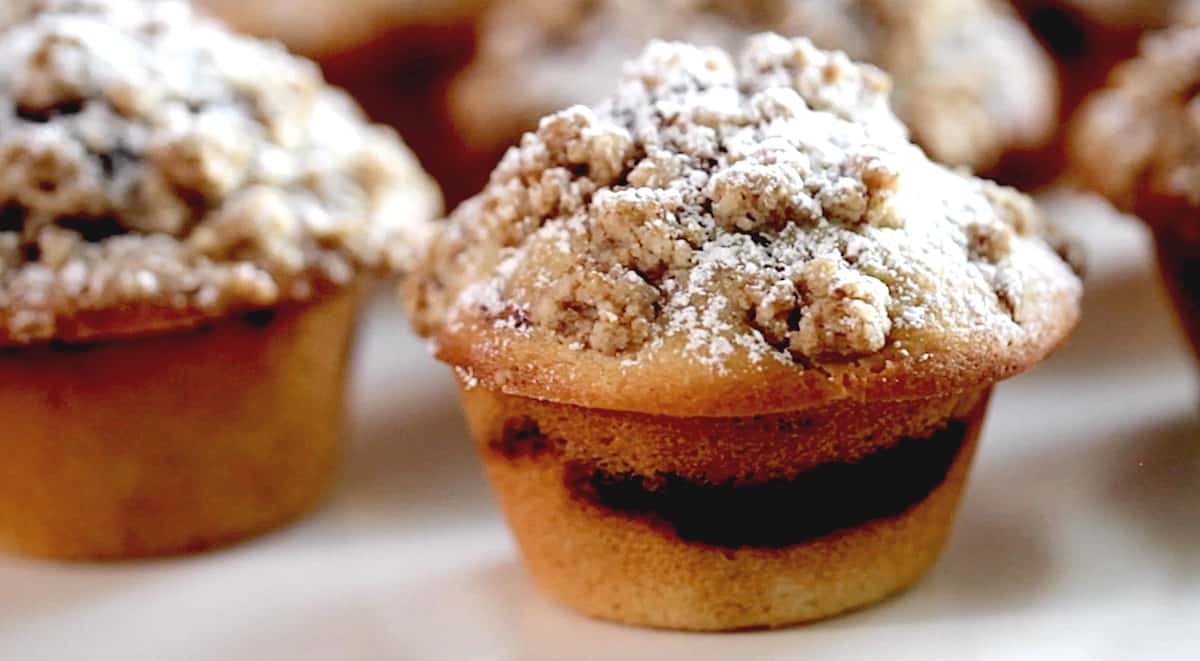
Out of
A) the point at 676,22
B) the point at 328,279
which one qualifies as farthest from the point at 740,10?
the point at 328,279

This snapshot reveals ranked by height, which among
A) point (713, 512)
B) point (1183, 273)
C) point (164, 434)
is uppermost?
point (1183, 273)

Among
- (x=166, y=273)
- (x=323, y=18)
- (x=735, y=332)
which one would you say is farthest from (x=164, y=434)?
(x=323, y=18)

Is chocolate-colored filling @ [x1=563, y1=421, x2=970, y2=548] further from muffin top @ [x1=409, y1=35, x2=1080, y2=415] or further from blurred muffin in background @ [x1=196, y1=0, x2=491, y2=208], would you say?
blurred muffin in background @ [x1=196, y1=0, x2=491, y2=208]

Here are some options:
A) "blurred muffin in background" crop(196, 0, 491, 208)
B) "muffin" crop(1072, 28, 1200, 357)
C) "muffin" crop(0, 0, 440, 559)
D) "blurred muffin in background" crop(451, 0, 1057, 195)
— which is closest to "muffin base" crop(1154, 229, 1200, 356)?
"muffin" crop(1072, 28, 1200, 357)

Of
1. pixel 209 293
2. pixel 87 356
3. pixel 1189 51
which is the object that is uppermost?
pixel 1189 51

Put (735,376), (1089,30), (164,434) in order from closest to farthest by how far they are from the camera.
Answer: (735,376) < (164,434) < (1089,30)

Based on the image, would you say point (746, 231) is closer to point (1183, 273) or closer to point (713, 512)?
point (713, 512)

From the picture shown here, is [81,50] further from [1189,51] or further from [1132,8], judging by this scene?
[1132,8]
